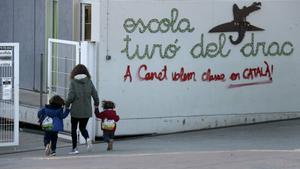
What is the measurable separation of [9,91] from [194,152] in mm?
3784

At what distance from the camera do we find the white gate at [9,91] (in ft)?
46.0

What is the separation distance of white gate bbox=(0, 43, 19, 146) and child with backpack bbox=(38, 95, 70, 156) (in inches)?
40.0

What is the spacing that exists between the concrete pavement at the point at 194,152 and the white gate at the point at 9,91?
47 centimetres

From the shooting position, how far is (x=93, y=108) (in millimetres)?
14859

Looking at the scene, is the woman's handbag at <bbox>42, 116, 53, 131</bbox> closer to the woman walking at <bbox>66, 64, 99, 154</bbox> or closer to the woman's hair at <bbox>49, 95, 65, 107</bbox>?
the woman's hair at <bbox>49, 95, 65, 107</bbox>

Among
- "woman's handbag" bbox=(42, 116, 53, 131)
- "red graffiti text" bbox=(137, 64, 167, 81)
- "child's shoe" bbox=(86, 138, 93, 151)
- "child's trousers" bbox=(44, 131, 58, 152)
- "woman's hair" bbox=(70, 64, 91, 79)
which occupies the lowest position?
"child's shoe" bbox=(86, 138, 93, 151)

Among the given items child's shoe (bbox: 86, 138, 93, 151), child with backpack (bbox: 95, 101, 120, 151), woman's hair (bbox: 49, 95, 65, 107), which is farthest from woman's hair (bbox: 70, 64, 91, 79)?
child's shoe (bbox: 86, 138, 93, 151)

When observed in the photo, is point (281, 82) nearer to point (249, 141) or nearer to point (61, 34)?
point (249, 141)

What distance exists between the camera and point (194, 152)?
12.9 meters

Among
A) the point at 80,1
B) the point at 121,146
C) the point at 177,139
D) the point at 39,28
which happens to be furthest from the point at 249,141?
the point at 39,28

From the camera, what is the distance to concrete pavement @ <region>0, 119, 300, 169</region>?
37.5 feet

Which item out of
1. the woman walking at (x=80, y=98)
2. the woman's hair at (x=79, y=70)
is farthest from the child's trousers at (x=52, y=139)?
the woman's hair at (x=79, y=70)

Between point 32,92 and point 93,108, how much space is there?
18.3ft

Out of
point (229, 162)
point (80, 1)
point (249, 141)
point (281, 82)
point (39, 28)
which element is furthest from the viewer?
point (39, 28)
